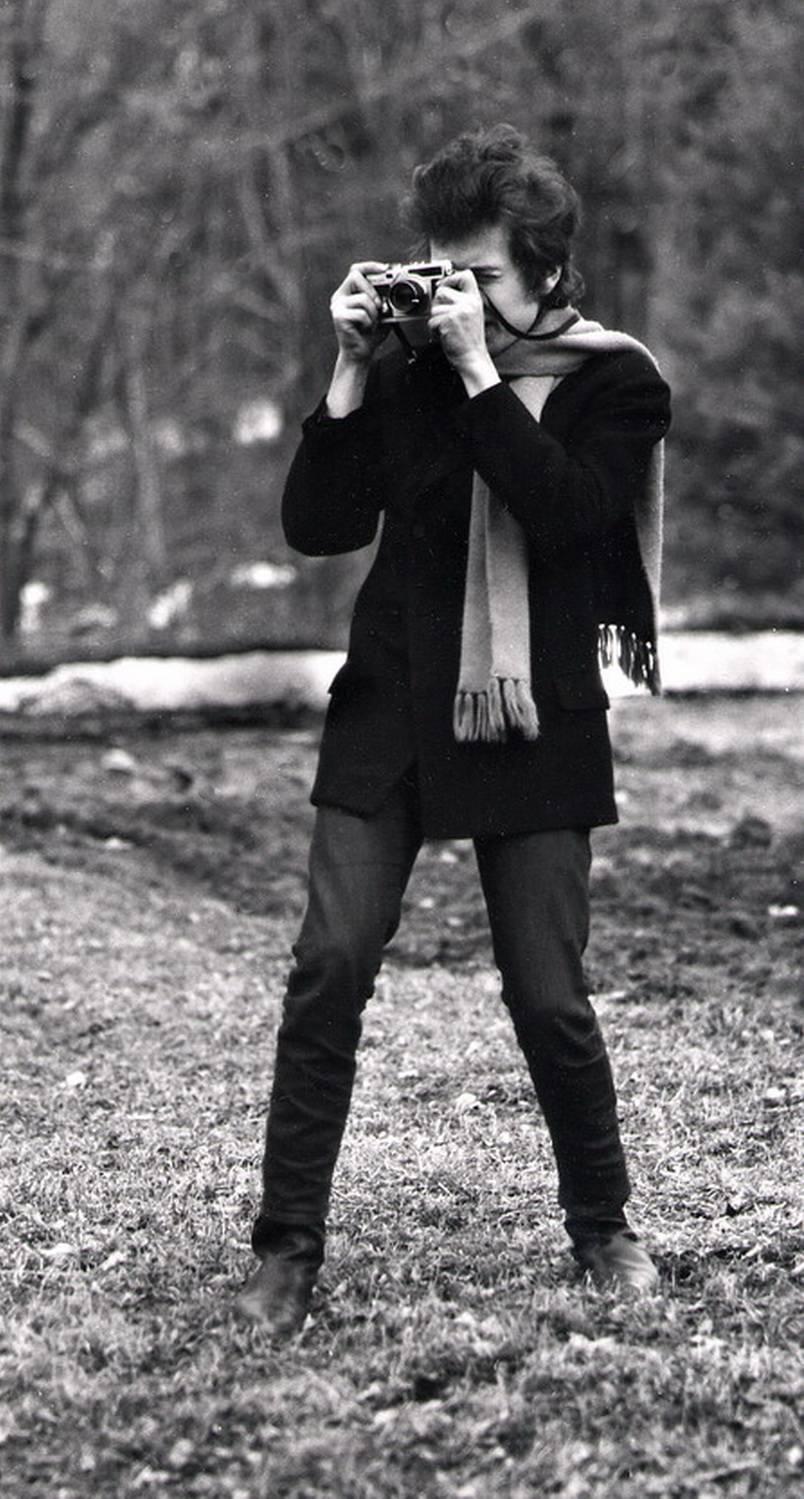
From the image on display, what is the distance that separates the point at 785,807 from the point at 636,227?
34.5 feet

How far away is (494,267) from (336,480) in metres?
0.44

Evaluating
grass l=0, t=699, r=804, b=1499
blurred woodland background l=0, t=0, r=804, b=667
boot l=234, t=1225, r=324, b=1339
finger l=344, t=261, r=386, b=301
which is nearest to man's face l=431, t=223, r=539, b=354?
finger l=344, t=261, r=386, b=301

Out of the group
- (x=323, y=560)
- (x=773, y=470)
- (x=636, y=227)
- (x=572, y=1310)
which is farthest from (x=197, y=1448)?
(x=636, y=227)

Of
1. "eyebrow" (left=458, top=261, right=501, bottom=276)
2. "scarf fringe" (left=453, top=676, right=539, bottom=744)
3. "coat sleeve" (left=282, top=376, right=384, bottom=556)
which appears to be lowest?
"scarf fringe" (left=453, top=676, right=539, bottom=744)

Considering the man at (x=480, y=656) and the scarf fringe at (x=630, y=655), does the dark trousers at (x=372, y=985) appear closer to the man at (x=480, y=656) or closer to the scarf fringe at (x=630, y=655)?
the man at (x=480, y=656)

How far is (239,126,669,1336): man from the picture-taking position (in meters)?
3.48

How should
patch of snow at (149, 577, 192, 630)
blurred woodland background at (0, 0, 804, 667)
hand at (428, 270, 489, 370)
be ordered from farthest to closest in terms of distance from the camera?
patch of snow at (149, 577, 192, 630)
blurred woodland background at (0, 0, 804, 667)
hand at (428, 270, 489, 370)

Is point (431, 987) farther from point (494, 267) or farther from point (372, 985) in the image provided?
point (494, 267)

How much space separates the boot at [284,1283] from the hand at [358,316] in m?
1.45

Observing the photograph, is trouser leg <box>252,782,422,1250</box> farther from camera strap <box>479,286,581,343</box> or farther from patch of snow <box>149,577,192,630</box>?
patch of snow <box>149,577,192,630</box>

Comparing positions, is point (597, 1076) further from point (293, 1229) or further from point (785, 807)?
point (785, 807)

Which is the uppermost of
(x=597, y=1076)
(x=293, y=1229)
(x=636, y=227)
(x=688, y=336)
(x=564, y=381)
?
(x=636, y=227)

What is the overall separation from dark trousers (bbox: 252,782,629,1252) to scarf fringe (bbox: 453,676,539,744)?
0.17 meters

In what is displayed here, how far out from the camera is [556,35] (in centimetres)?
1684
